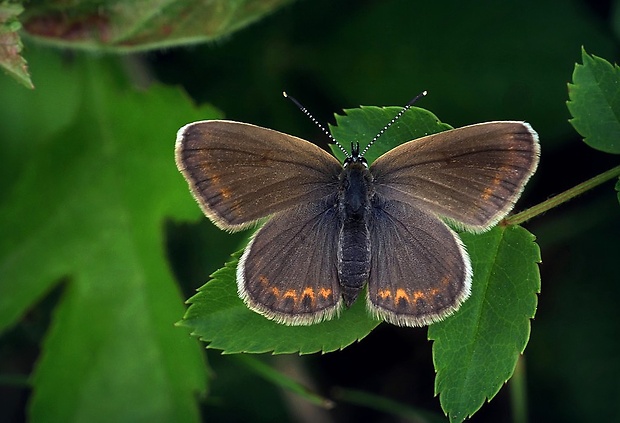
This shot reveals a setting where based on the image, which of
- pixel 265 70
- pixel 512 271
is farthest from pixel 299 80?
pixel 512 271

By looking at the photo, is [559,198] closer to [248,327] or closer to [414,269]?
[414,269]

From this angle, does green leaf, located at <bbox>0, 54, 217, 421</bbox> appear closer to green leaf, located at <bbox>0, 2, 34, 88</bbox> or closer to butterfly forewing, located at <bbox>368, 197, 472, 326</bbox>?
green leaf, located at <bbox>0, 2, 34, 88</bbox>

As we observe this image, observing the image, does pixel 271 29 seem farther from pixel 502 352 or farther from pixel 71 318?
pixel 502 352

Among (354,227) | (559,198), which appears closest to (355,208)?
(354,227)

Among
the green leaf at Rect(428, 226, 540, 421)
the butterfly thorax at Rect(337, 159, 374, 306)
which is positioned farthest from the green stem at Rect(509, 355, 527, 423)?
the butterfly thorax at Rect(337, 159, 374, 306)

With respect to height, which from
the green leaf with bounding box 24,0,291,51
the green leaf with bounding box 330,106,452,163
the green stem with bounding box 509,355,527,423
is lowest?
the green stem with bounding box 509,355,527,423

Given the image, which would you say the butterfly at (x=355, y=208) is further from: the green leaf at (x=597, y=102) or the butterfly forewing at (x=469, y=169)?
the green leaf at (x=597, y=102)
